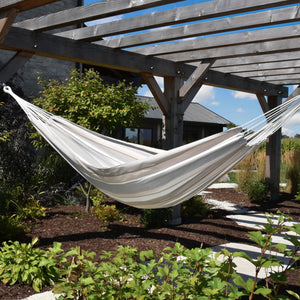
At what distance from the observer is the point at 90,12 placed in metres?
2.76

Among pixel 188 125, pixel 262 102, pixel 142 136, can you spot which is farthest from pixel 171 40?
pixel 188 125

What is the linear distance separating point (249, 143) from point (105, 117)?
218 centimetres

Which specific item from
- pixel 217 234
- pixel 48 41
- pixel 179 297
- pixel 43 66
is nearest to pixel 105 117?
pixel 48 41

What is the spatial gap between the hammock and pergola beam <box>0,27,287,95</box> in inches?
38.9

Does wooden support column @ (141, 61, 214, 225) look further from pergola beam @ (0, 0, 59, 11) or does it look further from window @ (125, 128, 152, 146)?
window @ (125, 128, 152, 146)

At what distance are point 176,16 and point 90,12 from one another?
27.2 inches

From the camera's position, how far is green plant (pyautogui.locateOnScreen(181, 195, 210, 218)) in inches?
179

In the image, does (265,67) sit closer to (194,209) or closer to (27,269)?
(194,209)

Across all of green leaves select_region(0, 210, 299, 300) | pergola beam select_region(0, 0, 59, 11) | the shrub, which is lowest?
green leaves select_region(0, 210, 299, 300)

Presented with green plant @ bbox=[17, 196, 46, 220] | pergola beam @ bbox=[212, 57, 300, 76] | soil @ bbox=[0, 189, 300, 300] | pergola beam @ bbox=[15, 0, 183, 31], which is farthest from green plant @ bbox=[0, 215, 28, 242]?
pergola beam @ bbox=[212, 57, 300, 76]

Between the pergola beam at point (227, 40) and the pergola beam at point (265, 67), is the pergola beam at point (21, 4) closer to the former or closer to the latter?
the pergola beam at point (227, 40)

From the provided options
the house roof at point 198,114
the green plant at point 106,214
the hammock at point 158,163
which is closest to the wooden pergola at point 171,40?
the hammock at point 158,163

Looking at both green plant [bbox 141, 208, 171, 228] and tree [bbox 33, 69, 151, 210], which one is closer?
green plant [bbox 141, 208, 171, 228]

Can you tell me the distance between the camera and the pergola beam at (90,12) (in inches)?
98.1
